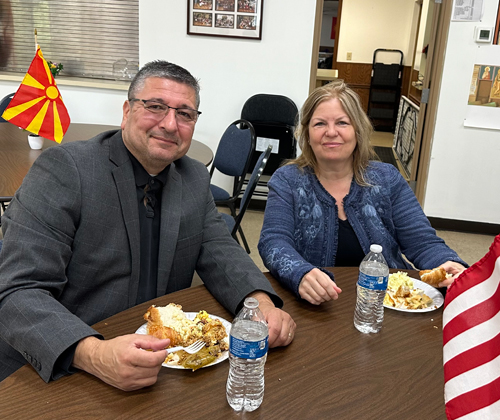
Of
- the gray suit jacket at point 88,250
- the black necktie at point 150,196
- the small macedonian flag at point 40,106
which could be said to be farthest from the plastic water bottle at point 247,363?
the small macedonian flag at point 40,106

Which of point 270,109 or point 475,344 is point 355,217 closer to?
point 475,344

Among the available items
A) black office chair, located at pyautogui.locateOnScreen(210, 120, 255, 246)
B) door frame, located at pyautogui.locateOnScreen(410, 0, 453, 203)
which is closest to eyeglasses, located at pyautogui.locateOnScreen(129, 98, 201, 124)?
black office chair, located at pyautogui.locateOnScreen(210, 120, 255, 246)

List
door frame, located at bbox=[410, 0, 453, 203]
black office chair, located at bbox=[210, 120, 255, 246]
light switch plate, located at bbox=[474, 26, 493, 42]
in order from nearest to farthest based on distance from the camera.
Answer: black office chair, located at bbox=[210, 120, 255, 246] → light switch plate, located at bbox=[474, 26, 493, 42] → door frame, located at bbox=[410, 0, 453, 203]

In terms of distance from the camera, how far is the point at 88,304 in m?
1.31

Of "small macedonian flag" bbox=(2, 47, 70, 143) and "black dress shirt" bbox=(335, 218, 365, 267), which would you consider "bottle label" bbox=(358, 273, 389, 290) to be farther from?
"small macedonian flag" bbox=(2, 47, 70, 143)

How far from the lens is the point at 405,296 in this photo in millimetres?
1406

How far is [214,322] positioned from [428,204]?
12.1 feet

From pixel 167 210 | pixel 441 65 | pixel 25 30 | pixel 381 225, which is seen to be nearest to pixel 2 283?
pixel 167 210

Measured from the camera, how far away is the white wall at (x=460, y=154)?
13.2 feet

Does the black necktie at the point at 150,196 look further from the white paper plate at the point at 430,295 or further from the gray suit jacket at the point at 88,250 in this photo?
the white paper plate at the point at 430,295

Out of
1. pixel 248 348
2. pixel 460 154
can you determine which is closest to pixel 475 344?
pixel 248 348

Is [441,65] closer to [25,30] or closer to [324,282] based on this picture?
[324,282]

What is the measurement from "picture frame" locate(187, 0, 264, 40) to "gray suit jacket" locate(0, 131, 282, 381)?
3.08 metres

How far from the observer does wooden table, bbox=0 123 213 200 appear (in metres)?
2.27
